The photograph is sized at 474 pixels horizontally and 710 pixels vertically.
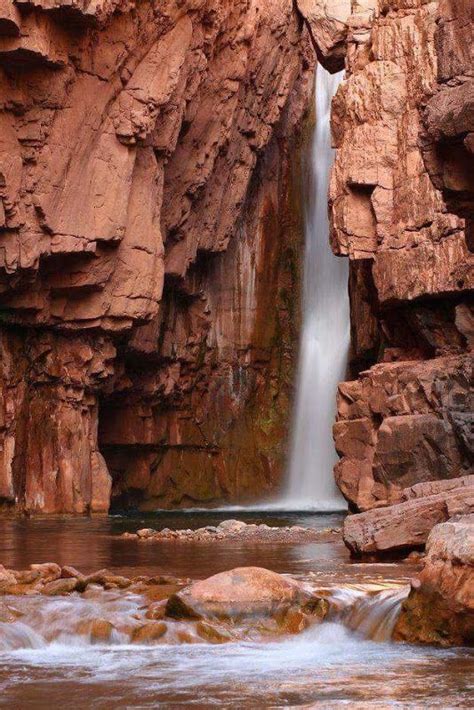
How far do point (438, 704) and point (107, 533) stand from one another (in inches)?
801

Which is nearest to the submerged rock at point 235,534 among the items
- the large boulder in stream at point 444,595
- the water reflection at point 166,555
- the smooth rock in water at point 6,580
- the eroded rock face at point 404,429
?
the water reflection at point 166,555

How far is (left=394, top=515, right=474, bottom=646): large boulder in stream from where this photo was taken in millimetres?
12383

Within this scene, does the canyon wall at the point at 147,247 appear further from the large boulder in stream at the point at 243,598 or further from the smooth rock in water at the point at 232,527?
the large boulder in stream at the point at 243,598

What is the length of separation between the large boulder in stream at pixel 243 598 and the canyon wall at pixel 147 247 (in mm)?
23301

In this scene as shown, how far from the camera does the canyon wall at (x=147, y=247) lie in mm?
37531

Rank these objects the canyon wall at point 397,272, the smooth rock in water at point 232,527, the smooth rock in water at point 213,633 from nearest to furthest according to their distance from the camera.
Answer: the smooth rock in water at point 213,633 → the smooth rock in water at point 232,527 → the canyon wall at point 397,272


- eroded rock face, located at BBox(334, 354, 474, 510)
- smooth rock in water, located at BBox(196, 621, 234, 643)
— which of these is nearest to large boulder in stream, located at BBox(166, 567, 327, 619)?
smooth rock in water, located at BBox(196, 621, 234, 643)

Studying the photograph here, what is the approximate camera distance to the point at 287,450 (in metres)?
54.2

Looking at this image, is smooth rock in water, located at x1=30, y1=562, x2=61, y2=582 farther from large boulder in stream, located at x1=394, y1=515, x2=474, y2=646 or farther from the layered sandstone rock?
large boulder in stream, located at x1=394, y1=515, x2=474, y2=646

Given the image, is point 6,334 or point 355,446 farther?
point 6,334

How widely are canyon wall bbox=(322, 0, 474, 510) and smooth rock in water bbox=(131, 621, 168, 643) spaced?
658 inches

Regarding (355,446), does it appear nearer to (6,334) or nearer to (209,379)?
(6,334)

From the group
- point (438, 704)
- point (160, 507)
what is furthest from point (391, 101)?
point (438, 704)

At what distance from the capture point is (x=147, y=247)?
41375 millimetres
